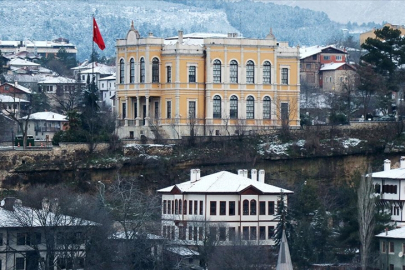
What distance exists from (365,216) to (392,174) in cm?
Result: 907

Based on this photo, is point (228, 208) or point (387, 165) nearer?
point (228, 208)

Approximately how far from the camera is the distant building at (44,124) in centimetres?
15388

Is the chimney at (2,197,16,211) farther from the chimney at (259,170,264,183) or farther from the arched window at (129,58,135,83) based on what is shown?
the arched window at (129,58,135,83)

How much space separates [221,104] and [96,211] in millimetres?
25995

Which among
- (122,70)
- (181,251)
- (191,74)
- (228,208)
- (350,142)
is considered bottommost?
(181,251)

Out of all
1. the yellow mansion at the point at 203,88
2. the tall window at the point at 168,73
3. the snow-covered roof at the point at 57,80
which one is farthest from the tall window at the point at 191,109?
the snow-covered roof at the point at 57,80

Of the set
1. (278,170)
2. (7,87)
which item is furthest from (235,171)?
(7,87)

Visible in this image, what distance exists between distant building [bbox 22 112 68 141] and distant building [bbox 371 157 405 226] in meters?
47.9

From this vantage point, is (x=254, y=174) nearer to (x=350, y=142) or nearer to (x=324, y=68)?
(x=350, y=142)

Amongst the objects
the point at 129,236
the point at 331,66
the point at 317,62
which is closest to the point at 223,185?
the point at 129,236

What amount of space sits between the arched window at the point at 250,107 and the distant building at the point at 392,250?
89.5 feet

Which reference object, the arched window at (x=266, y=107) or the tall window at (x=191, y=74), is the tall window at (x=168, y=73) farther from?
the arched window at (x=266, y=107)

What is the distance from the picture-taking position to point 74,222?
328 ft

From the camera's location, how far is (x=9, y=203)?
10406cm
